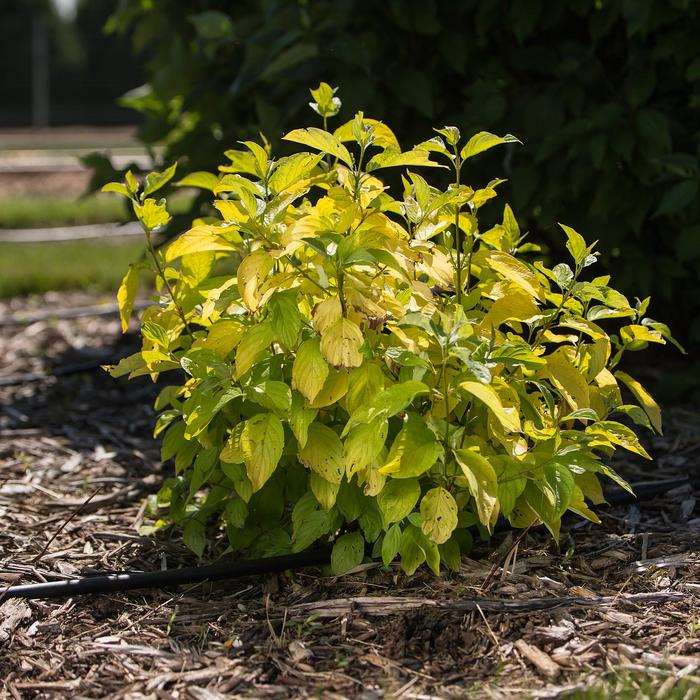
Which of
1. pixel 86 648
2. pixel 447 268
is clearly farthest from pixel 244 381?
pixel 86 648

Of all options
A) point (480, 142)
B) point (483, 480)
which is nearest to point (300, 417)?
point (483, 480)

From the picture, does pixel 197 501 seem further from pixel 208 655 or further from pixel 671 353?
pixel 671 353

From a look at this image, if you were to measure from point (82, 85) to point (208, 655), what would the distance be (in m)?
23.7

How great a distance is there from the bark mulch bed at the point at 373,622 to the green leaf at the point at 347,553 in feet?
0.21

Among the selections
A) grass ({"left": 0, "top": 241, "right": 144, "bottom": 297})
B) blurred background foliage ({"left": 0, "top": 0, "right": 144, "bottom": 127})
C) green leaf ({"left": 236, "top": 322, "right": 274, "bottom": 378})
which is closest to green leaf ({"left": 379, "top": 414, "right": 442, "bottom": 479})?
green leaf ({"left": 236, "top": 322, "right": 274, "bottom": 378})

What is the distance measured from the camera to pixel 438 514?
1882 mm

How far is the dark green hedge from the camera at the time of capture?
312 centimetres

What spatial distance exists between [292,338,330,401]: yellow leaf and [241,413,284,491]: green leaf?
0.34 ft

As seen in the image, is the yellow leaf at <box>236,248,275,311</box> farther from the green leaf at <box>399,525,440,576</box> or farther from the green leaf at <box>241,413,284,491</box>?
the green leaf at <box>399,525,440,576</box>

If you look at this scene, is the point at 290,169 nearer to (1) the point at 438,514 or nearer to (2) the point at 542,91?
(1) the point at 438,514

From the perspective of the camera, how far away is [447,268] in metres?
2.02

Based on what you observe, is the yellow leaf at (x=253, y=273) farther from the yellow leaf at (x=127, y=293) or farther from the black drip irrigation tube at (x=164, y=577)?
the black drip irrigation tube at (x=164, y=577)

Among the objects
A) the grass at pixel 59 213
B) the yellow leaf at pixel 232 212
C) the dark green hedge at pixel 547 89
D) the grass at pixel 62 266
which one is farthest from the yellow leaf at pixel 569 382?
the grass at pixel 59 213

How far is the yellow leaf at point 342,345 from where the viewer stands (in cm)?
183
